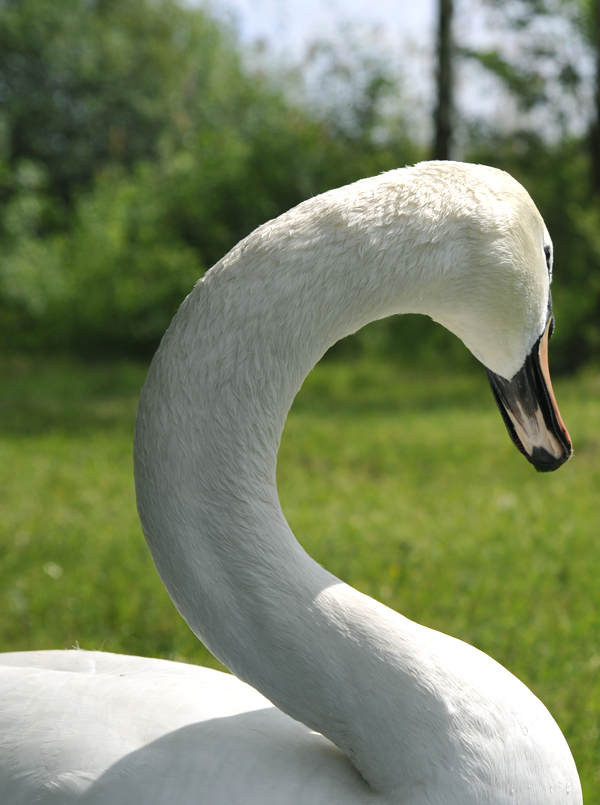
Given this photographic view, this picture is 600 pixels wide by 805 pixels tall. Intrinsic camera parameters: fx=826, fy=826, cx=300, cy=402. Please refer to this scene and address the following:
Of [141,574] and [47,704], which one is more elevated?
[47,704]

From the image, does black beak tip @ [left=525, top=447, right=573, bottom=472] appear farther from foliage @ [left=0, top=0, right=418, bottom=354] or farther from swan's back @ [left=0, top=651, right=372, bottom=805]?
foliage @ [left=0, top=0, right=418, bottom=354]

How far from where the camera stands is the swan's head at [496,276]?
1.18 metres

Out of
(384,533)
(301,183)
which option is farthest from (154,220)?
(384,533)

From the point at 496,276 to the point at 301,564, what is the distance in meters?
0.51

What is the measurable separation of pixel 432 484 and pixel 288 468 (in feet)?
2.85

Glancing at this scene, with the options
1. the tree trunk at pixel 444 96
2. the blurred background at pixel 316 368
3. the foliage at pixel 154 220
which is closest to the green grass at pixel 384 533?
the blurred background at pixel 316 368

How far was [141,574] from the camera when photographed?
10.2 feet

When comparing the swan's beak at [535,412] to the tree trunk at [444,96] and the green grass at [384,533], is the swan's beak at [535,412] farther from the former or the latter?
the tree trunk at [444,96]

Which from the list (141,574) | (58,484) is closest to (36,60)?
(58,484)

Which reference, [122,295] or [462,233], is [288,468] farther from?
[122,295]

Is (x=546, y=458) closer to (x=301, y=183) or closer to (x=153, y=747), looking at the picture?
(x=153, y=747)

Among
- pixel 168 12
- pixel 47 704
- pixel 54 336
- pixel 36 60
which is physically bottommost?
pixel 54 336

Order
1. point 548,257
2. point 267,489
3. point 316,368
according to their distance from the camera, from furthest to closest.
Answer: point 316,368 → point 548,257 → point 267,489

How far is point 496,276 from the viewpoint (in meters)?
1.21
